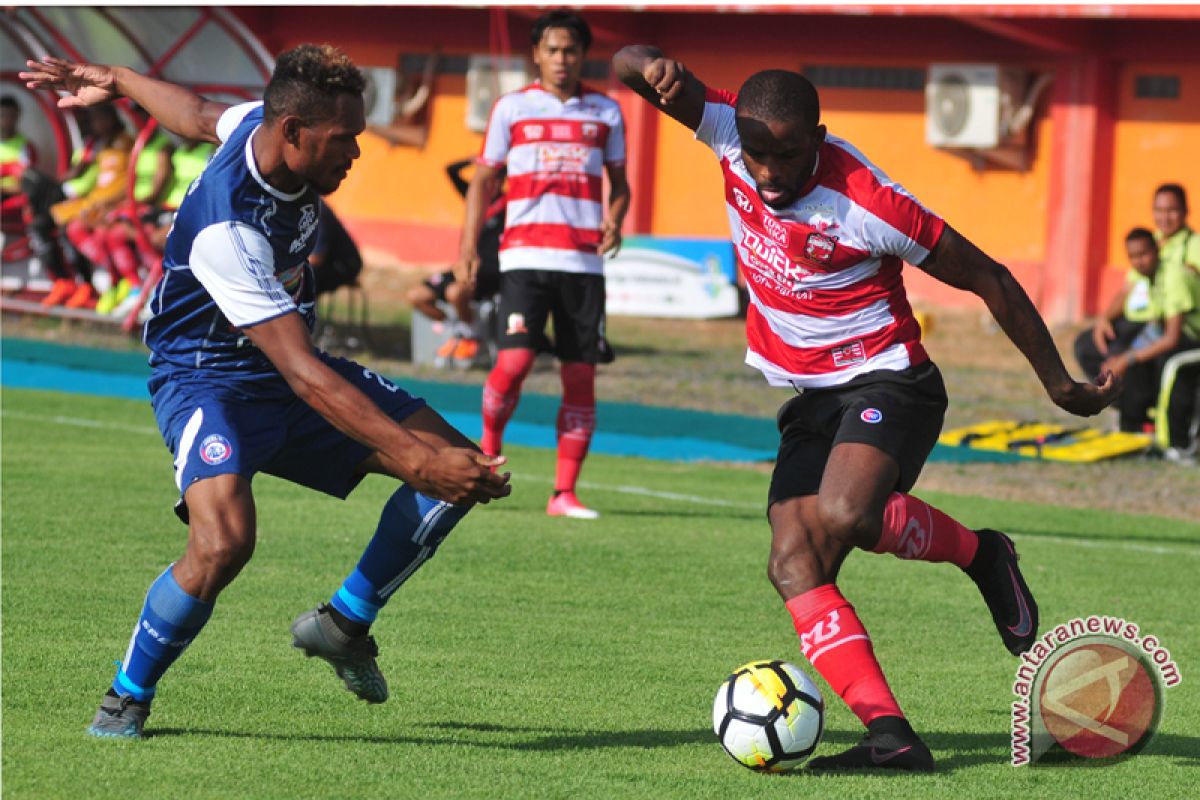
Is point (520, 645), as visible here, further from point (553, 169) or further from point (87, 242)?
point (87, 242)

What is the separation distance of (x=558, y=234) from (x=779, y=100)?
4589 mm

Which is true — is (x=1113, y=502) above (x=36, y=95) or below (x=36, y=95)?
below

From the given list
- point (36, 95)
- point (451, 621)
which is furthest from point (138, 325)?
point (451, 621)

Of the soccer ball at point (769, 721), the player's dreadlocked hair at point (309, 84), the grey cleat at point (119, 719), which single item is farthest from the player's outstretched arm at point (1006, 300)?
the grey cleat at point (119, 719)

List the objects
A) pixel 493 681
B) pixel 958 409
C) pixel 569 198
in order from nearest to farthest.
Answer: pixel 493 681, pixel 569 198, pixel 958 409

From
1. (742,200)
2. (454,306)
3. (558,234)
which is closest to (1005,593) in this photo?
(742,200)

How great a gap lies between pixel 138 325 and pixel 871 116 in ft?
29.8

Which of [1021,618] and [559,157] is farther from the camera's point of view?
[559,157]

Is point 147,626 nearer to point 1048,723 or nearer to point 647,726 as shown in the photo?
point 647,726

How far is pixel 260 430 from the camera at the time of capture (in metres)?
5.55

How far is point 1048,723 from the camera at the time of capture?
18.1 ft

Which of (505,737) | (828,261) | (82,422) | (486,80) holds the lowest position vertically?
(82,422)

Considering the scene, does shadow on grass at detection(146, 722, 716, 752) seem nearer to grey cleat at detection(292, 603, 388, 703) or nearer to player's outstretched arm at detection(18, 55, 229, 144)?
grey cleat at detection(292, 603, 388, 703)

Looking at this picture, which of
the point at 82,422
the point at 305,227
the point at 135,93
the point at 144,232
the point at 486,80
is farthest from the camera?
the point at 486,80
